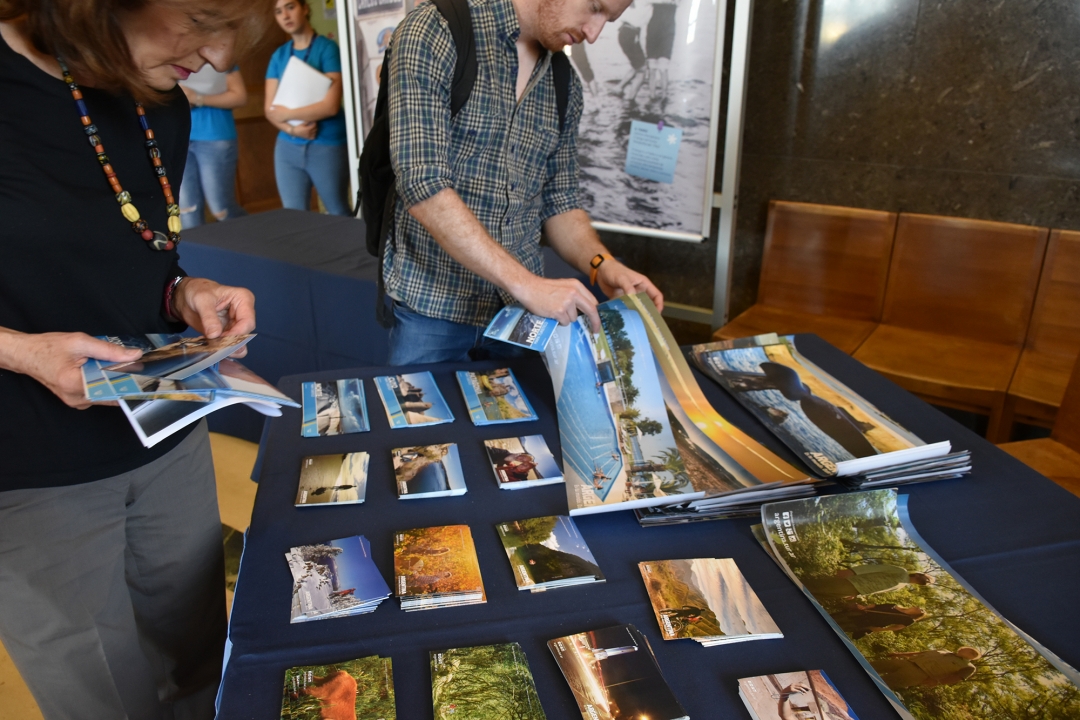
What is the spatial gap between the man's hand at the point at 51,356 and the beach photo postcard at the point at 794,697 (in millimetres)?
801

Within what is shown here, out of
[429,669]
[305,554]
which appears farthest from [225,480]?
[429,669]

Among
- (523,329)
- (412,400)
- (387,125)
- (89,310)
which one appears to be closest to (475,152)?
(387,125)

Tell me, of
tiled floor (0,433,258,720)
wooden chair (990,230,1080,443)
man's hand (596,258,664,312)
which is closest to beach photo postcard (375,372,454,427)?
man's hand (596,258,664,312)

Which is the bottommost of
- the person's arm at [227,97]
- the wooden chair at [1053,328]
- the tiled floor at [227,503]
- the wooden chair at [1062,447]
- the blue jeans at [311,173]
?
the tiled floor at [227,503]

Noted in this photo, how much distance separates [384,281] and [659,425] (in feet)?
2.25

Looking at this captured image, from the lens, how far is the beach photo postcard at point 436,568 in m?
0.90

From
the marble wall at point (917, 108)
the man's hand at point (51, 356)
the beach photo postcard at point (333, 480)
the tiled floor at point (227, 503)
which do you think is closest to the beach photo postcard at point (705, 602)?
the beach photo postcard at point (333, 480)

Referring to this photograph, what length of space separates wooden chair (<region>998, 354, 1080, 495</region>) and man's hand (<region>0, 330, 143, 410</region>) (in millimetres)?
2039

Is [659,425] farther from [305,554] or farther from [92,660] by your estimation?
[92,660]

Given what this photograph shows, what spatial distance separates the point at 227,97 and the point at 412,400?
2950 mm

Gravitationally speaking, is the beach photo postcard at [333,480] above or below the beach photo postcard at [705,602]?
above

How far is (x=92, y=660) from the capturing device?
40.6 inches

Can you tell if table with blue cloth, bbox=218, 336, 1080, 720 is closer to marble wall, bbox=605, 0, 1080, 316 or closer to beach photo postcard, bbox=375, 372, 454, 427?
beach photo postcard, bbox=375, 372, 454, 427

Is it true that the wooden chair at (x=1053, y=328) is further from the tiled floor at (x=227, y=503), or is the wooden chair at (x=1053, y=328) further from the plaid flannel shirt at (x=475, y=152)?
the tiled floor at (x=227, y=503)
